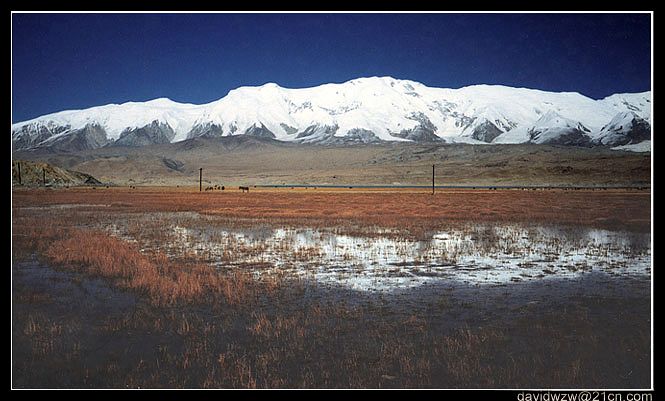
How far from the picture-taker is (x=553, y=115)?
566 ft

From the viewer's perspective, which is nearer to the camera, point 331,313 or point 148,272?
point 331,313

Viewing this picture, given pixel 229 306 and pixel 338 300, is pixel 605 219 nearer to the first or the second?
pixel 338 300

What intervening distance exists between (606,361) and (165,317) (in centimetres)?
775

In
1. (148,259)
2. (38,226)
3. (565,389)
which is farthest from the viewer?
(38,226)

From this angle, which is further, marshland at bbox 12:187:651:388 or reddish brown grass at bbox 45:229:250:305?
reddish brown grass at bbox 45:229:250:305

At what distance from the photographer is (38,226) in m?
24.9

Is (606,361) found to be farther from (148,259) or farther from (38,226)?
(38,226)

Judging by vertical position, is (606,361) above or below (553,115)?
below

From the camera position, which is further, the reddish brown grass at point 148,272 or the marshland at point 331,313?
the reddish brown grass at point 148,272

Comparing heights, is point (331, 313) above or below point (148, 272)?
below

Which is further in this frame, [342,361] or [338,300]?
[338,300]

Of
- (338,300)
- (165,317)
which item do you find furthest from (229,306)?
(338,300)
